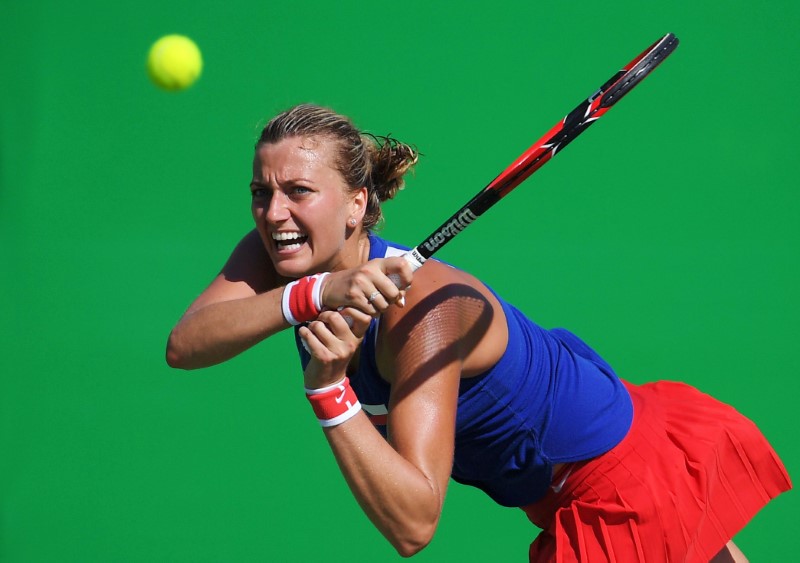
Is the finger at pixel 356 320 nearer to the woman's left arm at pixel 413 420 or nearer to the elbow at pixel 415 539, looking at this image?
the woman's left arm at pixel 413 420

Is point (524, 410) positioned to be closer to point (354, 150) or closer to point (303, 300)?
point (303, 300)

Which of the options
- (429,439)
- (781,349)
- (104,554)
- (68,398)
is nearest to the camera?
(429,439)

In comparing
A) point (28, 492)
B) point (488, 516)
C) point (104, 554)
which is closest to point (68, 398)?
point (28, 492)

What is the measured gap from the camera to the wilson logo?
191cm

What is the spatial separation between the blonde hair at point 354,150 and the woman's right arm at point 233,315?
268 millimetres

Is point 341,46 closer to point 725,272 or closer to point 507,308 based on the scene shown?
point 725,272

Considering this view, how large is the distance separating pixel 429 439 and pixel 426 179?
7.88 ft

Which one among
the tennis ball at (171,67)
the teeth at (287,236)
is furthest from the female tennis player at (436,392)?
the tennis ball at (171,67)

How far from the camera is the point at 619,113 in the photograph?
407 centimetres

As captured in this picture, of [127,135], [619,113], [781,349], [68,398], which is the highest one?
[127,135]

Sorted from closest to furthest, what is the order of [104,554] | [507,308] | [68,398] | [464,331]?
[464,331]
[507,308]
[104,554]
[68,398]

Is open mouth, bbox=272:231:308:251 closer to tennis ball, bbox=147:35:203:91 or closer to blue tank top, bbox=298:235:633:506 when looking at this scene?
blue tank top, bbox=298:235:633:506

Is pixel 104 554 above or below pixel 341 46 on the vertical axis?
below

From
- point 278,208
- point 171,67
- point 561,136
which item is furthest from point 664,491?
point 171,67
